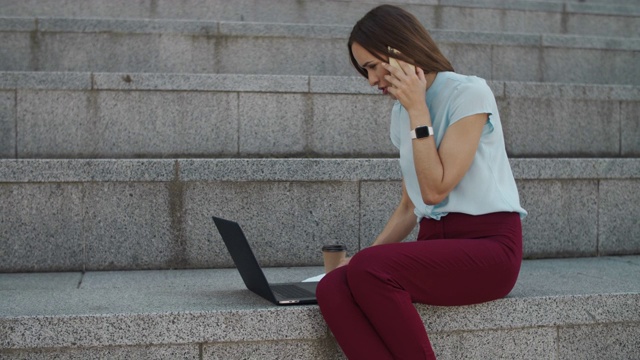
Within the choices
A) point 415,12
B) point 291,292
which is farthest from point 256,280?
point 415,12

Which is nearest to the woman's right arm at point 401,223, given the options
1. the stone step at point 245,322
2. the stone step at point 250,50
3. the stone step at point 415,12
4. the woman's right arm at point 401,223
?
the woman's right arm at point 401,223

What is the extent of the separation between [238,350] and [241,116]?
7.33ft

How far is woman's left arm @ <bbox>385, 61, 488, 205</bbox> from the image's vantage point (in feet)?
10.6

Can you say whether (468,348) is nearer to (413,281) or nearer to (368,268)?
(413,281)

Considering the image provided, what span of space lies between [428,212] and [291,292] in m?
0.71

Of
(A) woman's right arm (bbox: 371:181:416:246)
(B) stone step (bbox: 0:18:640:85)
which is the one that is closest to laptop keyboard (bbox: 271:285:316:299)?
(A) woman's right arm (bbox: 371:181:416:246)

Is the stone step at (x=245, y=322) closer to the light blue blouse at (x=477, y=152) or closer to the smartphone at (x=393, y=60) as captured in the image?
the light blue blouse at (x=477, y=152)

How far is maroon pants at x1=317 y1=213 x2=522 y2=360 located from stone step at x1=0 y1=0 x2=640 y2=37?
457 cm

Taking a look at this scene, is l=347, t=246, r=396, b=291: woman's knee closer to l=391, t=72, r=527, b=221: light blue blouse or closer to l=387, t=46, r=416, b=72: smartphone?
l=391, t=72, r=527, b=221: light blue blouse

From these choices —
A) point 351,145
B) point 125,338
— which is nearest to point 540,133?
point 351,145

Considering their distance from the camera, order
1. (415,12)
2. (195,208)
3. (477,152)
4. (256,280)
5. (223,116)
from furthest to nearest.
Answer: (415,12)
(223,116)
(195,208)
(256,280)
(477,152)

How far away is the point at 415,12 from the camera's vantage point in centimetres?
784

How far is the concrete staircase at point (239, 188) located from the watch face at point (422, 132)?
2.50ft

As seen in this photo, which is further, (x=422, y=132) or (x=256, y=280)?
(x=256, y=280)
